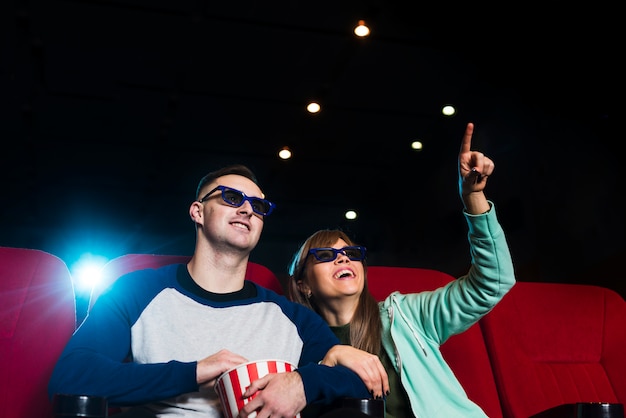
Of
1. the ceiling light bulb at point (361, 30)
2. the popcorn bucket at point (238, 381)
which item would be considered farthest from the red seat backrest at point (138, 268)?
the ceiling light bulb at point (361, 30)

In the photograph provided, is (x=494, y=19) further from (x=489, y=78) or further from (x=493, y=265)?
(x=493, y=265)

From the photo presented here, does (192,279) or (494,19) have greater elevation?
(494,19)

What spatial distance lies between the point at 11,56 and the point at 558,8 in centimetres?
383

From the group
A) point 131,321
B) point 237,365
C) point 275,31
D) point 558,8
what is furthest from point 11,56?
point 237,365

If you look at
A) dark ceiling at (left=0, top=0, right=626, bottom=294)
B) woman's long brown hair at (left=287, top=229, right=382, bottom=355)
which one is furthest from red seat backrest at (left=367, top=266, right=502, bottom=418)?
dark ceiling at (left=0, top=0, right=626, bottom=294)

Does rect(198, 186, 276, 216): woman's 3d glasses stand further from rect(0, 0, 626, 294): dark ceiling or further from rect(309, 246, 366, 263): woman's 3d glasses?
rect(0, 0, 626, 294): dark ceiling

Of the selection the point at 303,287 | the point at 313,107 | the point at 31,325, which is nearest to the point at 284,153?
the point at 313,107

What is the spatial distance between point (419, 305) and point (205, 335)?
0.68 meters

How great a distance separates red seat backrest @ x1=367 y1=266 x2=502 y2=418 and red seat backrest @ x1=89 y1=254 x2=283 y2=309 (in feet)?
1.25

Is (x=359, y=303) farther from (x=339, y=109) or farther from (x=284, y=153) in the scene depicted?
(x=284, y=153)

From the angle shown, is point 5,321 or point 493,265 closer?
point 5,321

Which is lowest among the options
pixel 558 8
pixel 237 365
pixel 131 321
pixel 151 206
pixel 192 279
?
pixel 237 365

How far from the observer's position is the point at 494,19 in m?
4.31

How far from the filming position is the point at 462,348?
1990 mm
